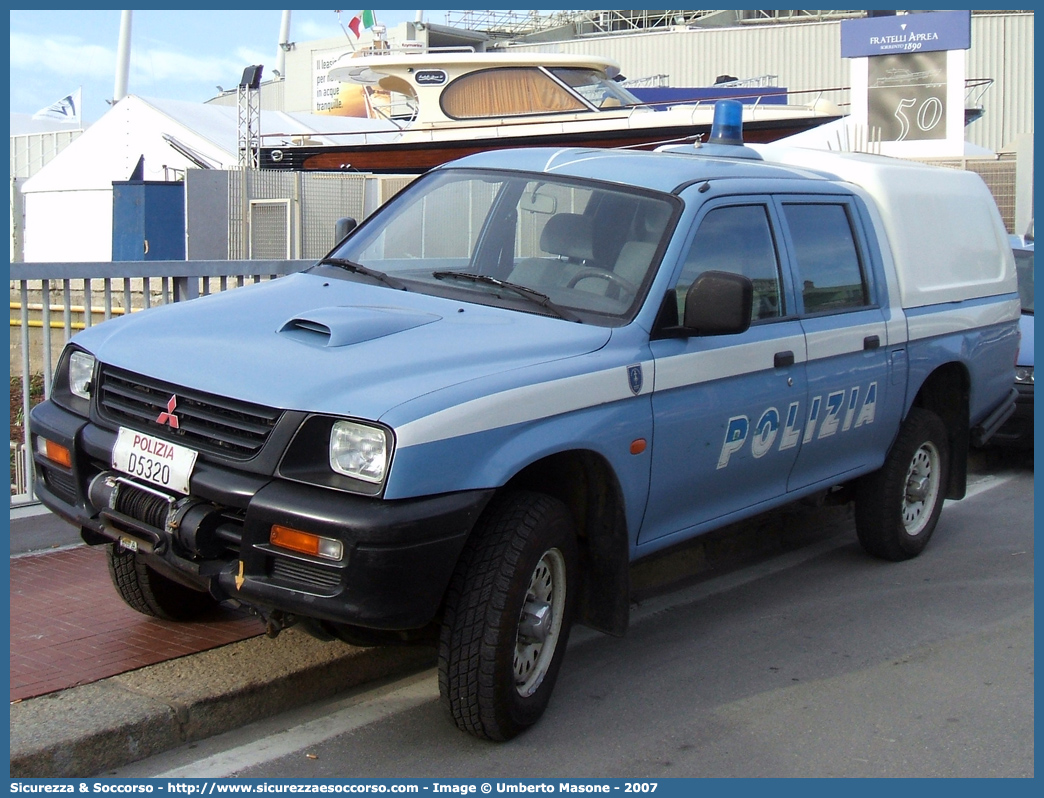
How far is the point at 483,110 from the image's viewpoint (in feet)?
74.8

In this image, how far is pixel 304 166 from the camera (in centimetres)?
2248

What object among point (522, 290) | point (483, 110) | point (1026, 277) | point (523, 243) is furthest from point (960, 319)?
point (483, 110)

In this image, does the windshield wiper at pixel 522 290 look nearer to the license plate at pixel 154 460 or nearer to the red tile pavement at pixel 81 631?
the license plate at pixel 154 460

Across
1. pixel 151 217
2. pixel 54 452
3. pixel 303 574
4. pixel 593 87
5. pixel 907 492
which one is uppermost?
pixel 593 87

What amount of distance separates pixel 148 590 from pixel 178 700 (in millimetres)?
729

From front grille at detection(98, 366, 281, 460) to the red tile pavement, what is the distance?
100cm

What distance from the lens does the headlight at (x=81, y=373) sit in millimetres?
4203

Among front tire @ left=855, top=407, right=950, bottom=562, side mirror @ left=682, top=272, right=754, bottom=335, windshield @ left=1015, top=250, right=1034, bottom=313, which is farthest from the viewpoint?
windshield @ left=1015, top=250, right=1034, bottom=313

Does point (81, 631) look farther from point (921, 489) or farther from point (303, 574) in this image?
point (921, 489)

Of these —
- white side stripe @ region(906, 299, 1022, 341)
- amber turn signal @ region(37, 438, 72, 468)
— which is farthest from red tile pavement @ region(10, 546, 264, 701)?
white side stripe @ region(906, 299, 1022, 341)

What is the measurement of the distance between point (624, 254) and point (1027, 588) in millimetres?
3118

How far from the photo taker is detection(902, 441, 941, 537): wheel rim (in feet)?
21.5

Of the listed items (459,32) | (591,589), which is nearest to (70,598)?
(591,589)

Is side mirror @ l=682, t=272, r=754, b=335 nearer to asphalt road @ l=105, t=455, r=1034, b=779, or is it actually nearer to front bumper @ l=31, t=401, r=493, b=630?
front bumper @ l=31, t=401, r=493, b=630
